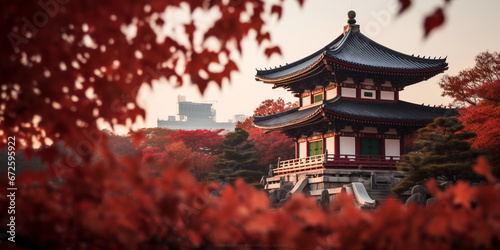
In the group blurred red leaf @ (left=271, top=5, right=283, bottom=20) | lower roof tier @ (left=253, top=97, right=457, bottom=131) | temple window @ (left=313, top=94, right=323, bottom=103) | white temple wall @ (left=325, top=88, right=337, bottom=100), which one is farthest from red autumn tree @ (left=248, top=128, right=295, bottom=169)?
blurred red leaf @ (left=271, top=5, right=283, bottom=20)

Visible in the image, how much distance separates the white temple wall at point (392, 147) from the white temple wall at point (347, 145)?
81.8 inches

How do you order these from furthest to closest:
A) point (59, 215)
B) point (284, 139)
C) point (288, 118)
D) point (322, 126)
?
point (284, 139)
point (288, 118)
point (322, 126)
point (59, 215)

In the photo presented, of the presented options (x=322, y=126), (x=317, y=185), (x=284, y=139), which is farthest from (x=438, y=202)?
(x=284, y=139)

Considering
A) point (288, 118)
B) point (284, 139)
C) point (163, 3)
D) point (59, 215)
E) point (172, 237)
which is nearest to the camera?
point (59, 215)

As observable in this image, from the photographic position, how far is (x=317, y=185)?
2302 cm

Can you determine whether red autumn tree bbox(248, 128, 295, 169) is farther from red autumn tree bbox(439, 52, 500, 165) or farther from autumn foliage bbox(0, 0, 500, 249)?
autumn foliage bbox(0, 0, 500, 249)

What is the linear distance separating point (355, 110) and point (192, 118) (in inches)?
6201

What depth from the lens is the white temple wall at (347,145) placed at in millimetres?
24250

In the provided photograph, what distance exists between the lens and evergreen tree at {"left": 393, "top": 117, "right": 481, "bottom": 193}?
1714cm

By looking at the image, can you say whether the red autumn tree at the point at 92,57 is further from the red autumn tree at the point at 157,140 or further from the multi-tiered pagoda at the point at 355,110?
the red autumn tree at the point at 157,140

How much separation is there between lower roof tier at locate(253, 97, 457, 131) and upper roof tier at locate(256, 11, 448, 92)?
59.0 inches

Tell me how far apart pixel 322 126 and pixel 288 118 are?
328 cm

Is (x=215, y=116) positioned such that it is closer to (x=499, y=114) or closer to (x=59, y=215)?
(x=499, y=114)

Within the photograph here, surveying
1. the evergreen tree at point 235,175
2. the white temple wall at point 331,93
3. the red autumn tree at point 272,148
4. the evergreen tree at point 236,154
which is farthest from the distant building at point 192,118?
the white temple wall at point 331,93
